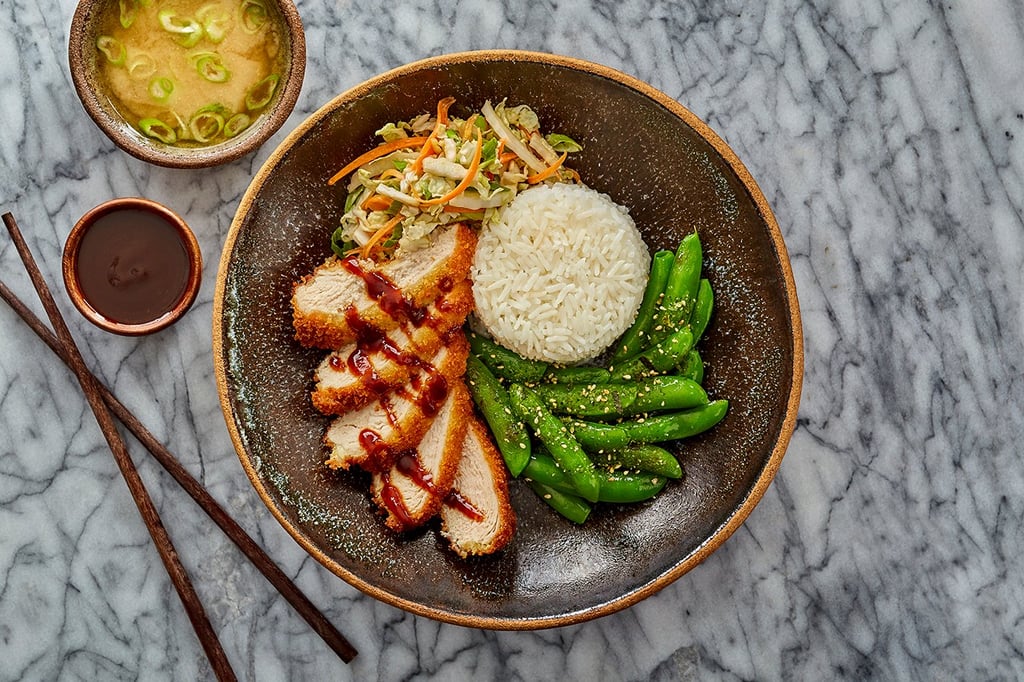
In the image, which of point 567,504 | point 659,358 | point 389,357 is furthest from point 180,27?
point 567,504

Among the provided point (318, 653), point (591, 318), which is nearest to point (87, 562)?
point (318, 653)

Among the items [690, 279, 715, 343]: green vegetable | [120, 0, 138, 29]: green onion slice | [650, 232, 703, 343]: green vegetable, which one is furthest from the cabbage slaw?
[120, 0, 138, 29]: green onion slice

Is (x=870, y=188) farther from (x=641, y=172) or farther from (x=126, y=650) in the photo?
(x=126, y=650)

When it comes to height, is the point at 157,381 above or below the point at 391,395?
below

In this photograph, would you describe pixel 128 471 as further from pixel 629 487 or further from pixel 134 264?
pixel 629 487

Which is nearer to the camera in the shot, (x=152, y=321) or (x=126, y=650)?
(x=152, y=321)

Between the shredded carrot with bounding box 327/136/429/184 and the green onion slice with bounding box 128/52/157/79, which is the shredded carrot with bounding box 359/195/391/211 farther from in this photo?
the green onion slice with bounding box 128/52/157/79

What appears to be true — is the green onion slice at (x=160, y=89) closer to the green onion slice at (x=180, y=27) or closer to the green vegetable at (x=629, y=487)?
the green onion slice at (x=180, y=27)
